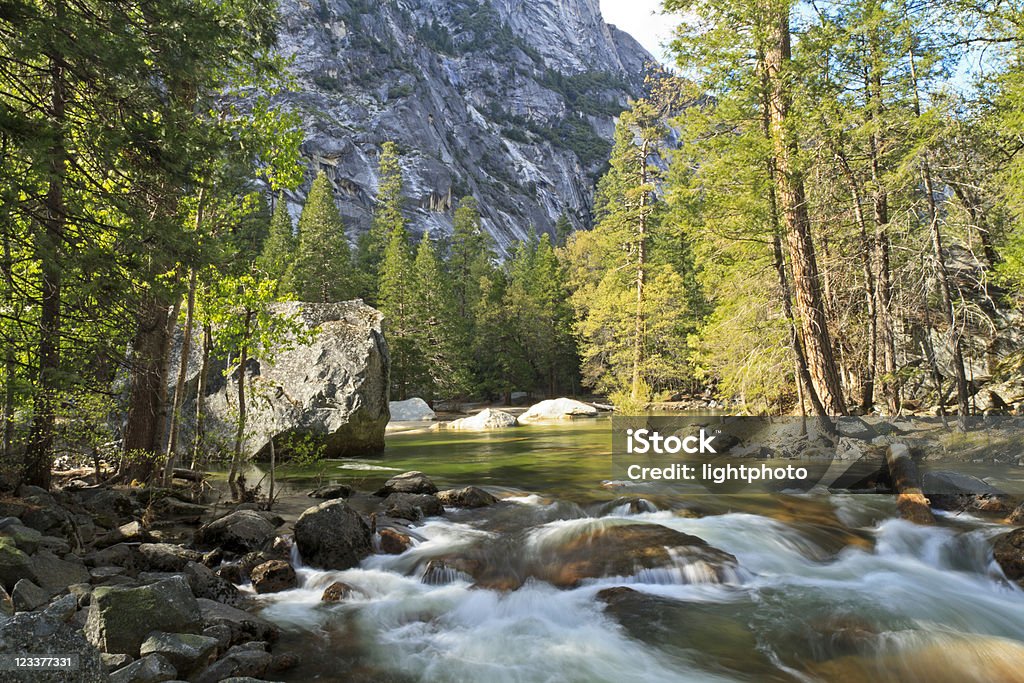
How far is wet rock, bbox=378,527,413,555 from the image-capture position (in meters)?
7.57

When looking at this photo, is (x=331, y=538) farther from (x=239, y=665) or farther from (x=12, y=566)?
Answer: (x=12, y=566)

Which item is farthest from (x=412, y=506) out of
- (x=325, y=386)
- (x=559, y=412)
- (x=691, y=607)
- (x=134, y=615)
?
(x=559, y=412)

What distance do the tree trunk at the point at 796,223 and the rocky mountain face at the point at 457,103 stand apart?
190 ft

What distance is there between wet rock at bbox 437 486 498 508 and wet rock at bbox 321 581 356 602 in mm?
3515

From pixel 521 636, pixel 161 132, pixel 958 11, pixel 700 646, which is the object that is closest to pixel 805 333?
pixel 958 11

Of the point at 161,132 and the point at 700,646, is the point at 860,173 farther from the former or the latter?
the point at 161,132

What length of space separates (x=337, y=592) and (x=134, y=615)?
8.02 feet

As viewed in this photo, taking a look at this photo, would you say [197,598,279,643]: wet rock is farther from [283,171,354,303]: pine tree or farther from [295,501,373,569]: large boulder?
[283,171,354,303]: pine tree

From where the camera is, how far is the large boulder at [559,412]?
3109cm

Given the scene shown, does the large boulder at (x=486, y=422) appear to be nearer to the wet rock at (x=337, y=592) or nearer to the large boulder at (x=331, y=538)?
the large boulder at (x=331, y=538)

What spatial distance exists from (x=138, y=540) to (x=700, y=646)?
6.20m

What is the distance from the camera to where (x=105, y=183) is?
7258 mm

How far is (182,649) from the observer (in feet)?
13.1

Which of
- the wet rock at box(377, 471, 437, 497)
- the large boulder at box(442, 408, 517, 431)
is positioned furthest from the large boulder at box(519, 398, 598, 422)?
the wet rock at box(377, 471, 437, 497)
